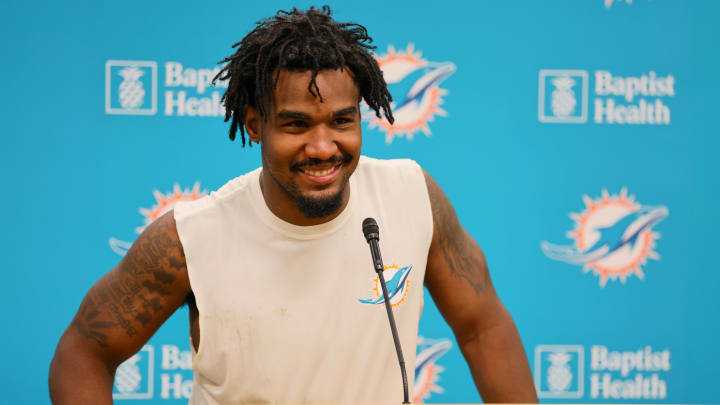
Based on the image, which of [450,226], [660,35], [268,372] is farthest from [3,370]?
[660,35]

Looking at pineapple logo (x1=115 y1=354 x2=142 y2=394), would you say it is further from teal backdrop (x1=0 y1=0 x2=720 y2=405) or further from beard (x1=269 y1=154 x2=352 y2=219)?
beard (x1=269 y1=154 x2=352 y2=219)

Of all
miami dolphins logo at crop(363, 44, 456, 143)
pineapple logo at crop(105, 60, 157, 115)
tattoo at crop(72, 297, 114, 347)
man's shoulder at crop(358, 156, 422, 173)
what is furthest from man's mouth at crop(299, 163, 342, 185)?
pineapple logo at crop(105, 60, 157, 115)

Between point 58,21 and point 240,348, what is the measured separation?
4.38 feet

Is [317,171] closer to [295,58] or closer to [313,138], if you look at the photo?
[313,138]

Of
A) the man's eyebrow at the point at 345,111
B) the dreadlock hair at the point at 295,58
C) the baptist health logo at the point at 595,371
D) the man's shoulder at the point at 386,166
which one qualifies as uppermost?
the dreadlock hair at the point at 295,58

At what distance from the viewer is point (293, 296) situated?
58.4 inches

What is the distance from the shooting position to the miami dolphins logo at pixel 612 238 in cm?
243

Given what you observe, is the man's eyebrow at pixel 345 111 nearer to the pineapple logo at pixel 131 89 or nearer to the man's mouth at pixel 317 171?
the man's mouth at pixel 317 171

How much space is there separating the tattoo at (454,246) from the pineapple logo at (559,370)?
981 millimetres

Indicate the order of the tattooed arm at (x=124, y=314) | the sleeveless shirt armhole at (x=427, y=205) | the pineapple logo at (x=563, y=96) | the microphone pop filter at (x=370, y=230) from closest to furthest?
the microphone pop filter at (x=370, y=230) → the tattooed arm at (x=124, y=314) → the sleeveless shirt armhole at (x=427, y=205) → the pineapple logo at (x=563, y=96)

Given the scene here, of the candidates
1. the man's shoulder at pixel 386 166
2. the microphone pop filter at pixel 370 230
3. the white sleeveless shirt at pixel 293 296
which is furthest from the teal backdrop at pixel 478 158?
the microphone pop filter at pixel 370 230

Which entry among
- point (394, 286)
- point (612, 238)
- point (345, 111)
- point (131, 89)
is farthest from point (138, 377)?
point (612, 238)

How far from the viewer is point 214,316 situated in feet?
4.78

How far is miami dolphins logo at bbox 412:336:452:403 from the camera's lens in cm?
243
